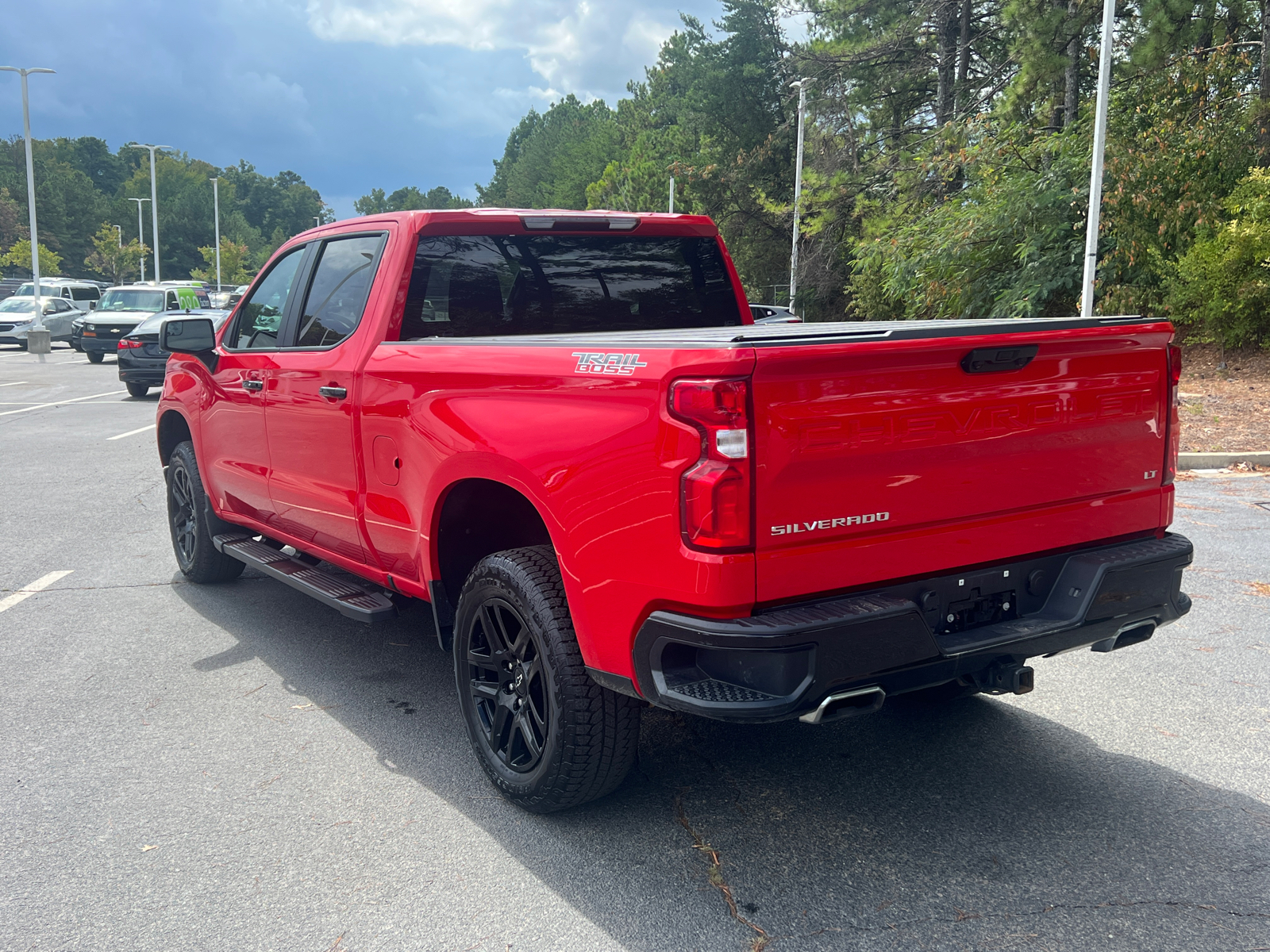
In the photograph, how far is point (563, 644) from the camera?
3.26 m

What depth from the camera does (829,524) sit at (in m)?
2.88

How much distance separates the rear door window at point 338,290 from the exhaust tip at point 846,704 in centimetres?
263

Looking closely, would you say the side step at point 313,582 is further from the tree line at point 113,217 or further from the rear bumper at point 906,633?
the tree line at point 113,217

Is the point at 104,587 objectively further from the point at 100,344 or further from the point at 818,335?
the point at 100,344

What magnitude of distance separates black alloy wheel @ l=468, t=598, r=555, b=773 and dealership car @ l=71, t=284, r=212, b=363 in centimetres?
2498

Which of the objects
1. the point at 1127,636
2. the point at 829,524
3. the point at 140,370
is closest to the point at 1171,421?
the point at 1127,636

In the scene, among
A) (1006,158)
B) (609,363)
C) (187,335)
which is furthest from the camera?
(1006,158)

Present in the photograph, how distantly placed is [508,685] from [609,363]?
4.21 feet

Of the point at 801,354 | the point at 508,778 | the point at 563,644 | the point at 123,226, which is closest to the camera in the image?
the point at 801,354

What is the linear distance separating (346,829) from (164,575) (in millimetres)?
3996

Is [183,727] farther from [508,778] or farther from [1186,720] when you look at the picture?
[1186,720]

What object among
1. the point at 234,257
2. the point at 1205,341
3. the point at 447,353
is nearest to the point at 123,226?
the point at 234,257

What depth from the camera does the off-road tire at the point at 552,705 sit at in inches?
128

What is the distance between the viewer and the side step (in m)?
4.35
